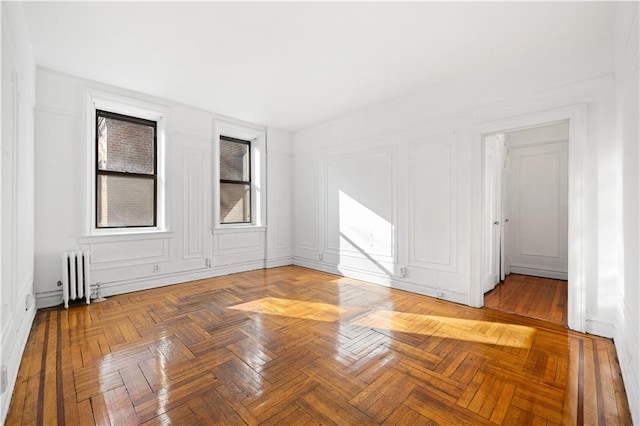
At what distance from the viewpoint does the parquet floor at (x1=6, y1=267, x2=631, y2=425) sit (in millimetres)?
1604

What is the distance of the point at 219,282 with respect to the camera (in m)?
4.43

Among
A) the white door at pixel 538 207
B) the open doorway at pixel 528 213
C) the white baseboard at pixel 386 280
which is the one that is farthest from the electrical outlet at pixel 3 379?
the white door at pixel 538 207

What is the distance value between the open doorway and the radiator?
5.04 metres

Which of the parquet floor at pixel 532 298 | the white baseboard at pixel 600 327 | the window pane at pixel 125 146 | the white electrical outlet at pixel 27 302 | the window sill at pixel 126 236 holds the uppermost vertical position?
the window pane at pixel 125 146

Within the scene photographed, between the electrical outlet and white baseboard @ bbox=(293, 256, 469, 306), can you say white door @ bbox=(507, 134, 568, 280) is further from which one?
the electrical outlet

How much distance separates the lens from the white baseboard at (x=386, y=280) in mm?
3551

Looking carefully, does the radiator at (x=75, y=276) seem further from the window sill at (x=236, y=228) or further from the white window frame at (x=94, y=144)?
the window sill at (x=236, y=228)

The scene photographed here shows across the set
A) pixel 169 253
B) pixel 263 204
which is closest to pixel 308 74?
pixel 263 204

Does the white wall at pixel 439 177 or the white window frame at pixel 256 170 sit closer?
the white wall at pixel 439 177

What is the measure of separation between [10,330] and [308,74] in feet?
11.2

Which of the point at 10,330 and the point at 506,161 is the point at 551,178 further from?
the point at 10,330

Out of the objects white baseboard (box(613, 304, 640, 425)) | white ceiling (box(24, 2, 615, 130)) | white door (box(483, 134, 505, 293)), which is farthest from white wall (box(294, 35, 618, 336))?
white baseboard (box(613, 304, 640, 425))

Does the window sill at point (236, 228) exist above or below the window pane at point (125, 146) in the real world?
below

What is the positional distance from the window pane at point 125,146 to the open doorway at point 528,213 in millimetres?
4825
